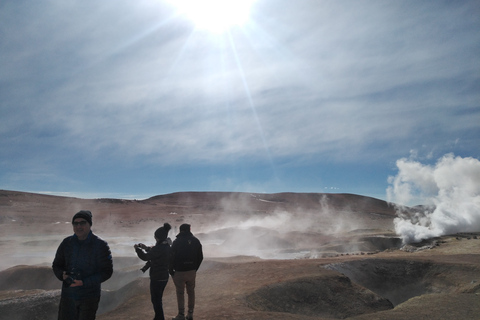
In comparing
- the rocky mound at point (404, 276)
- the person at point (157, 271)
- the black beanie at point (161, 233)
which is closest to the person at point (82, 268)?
the person at point (157, 271)

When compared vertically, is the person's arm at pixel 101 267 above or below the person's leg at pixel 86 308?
above

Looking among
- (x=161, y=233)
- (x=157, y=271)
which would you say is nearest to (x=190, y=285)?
(x=157, y=271)

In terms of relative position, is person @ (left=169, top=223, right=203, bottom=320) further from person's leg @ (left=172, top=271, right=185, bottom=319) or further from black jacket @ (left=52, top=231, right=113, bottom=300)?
black jacket @ (left=52, top=231, right=113, bottom=300)

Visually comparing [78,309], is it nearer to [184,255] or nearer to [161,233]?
[161,233]

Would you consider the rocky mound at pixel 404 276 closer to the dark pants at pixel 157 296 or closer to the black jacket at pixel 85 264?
the dark pants at pixel 157 296

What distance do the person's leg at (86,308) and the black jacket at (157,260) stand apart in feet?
4.89

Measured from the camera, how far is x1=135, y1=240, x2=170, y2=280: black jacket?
482 centimetres

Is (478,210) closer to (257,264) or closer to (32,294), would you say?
(257,264)

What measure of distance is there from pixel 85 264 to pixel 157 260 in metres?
1.68

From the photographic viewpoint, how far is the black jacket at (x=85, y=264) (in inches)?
127

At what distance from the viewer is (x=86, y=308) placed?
3.28 m

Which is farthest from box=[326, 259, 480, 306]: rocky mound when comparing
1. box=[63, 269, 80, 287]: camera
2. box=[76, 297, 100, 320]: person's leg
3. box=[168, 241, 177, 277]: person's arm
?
box=[63, 269, 80, 287]: camera

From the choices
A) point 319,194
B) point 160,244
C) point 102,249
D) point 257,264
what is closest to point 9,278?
point 257,264

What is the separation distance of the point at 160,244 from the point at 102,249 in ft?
5.62
